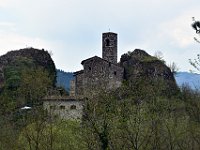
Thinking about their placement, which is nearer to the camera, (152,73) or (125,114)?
(125,114)

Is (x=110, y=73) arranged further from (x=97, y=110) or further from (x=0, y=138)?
(x=97, y=110)

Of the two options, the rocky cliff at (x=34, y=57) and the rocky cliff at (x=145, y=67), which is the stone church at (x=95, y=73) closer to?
the rocky cliff at (x=145, y=67)

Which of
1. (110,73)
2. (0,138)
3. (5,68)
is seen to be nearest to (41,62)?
(5,68)

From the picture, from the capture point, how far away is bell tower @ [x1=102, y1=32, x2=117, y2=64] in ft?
287

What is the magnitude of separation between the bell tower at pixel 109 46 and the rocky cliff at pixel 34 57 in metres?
8.63

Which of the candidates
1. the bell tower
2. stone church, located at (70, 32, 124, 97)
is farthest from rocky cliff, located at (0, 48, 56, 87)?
the bell tower

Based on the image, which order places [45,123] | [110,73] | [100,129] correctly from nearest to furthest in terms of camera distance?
[100,129], [45,123], [110,73]

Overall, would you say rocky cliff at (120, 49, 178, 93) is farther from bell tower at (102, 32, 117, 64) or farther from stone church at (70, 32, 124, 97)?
bell tower at (102, 32, 117, 64)

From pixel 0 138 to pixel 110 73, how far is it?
4282cm

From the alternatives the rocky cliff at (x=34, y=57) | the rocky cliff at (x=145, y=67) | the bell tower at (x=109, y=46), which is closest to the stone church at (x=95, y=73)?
the rocky cliff at (x=145, y=67)

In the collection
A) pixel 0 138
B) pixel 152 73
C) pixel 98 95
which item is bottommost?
pixel 0 138

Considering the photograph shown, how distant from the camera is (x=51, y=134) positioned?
35.4m

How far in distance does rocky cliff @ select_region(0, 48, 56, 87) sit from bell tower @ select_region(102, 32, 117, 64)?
8.63 metres

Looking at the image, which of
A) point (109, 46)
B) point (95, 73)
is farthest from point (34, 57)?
point (109, 46)
